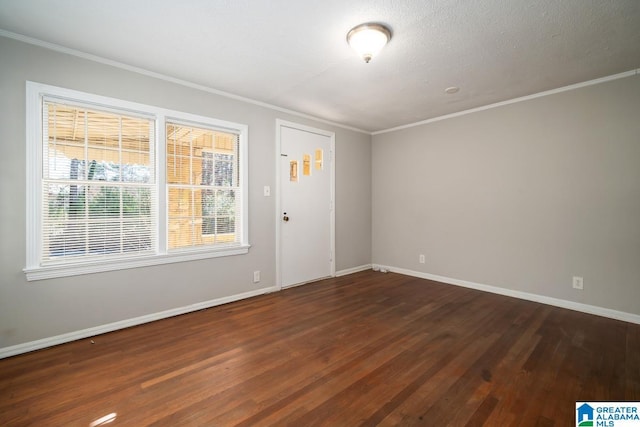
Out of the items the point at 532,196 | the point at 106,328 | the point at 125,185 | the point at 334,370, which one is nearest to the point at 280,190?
the point at 125,185

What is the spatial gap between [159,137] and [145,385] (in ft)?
7.62

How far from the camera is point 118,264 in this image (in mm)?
2795

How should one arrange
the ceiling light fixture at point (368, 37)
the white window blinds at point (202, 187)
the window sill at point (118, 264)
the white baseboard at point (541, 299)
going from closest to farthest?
the ceiling light fixture at point (368, 37), the window sill at point (118, 264), the white baseboard at point (541, 299), the white window blinds at point (202, 187)

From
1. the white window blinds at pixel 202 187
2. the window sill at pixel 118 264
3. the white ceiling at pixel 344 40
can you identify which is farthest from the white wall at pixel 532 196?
the window sill at pixel 118 264

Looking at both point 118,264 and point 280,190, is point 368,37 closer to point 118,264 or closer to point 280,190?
point 280,190

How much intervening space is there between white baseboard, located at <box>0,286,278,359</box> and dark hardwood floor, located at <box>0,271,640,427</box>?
0.08m

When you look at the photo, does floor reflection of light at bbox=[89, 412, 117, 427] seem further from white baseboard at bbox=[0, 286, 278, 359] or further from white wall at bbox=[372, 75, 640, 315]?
white wall at bbox=[372, 75, 640, 315]

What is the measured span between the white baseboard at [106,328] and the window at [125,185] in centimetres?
55

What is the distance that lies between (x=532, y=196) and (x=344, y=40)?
302cm

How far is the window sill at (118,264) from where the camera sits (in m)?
2.43

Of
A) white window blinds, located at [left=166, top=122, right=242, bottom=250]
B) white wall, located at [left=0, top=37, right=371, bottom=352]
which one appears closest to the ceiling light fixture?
white wall, located at [left=0, top=37, right=371, bottom=352]

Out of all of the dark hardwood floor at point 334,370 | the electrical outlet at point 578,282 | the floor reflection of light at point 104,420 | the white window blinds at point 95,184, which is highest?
the white window blinds at point 95,184

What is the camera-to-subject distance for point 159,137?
3035 mm

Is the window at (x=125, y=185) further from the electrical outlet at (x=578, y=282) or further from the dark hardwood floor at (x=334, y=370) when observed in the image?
the electrical outlet at (x=578, y=282)
